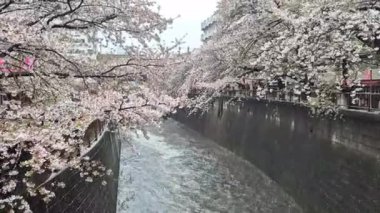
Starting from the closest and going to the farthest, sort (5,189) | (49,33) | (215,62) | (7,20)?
1. (5,189)
2. (7,20)
3. (49,33)
4. (215,62)

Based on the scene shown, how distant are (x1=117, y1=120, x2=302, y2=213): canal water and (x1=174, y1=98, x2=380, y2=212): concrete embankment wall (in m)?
0.73

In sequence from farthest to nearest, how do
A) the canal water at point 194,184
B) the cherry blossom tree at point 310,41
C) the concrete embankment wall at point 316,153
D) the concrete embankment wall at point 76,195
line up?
the canal water at point 194,184
the concrete embankment wall at point 316,153
the cherry blossom tree at point 310,41
the concrete embankment wall at point 76,195

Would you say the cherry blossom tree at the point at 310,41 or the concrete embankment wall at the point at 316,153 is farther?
the concrete embankment wall at the point at 316,153

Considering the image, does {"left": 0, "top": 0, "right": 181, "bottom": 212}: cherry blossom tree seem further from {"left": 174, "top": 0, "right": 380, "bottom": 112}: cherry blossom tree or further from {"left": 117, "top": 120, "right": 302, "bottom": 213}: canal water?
{"left": 174, "top": 0, "right": 380, "bottom": 112}: cherry blossom tree

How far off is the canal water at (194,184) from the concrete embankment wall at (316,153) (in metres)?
0.73

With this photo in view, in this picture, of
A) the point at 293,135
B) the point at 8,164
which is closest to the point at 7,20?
the point at 8,164

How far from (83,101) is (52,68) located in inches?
33.9

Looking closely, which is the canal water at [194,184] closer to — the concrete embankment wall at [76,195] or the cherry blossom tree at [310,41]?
the concrete embankment wall at [76,195]

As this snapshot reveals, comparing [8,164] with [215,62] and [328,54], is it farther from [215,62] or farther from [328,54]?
[215,62]

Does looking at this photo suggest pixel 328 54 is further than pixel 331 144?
No

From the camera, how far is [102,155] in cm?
1410

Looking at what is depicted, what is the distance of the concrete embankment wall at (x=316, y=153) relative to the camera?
12570 mm

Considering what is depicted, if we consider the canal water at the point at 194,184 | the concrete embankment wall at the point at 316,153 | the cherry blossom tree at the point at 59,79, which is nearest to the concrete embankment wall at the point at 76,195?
the cherry blossom tree at the point at 59,79

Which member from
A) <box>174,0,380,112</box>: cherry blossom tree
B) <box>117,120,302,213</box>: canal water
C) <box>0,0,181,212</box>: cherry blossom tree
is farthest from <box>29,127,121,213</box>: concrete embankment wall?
<box>174,0,380,112</box>: cherry blossom tree
